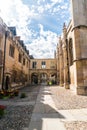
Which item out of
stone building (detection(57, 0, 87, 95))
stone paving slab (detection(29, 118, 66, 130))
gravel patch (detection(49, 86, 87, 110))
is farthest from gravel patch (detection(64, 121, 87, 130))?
stone building (detection(57, 0, 87, 95))

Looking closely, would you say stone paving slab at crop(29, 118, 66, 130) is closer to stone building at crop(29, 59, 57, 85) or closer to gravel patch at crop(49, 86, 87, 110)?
gravel patch at crop(49, 86, 87, 110)

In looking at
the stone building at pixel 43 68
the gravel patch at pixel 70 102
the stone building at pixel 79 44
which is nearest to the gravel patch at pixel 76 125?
the gravel patch at pixel 70 102

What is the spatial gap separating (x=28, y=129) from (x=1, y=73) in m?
11.5

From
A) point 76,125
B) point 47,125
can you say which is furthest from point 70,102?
point 47,125

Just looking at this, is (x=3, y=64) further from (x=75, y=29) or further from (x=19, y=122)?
(x=19, y=122)

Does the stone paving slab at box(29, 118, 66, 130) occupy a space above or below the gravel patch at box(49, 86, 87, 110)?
above

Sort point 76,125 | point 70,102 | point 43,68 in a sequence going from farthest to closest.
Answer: point 43,68
point 70,102
point 76,125

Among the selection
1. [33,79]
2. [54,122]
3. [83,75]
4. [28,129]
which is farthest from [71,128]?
[33,79]

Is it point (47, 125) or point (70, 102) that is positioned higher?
point (47, 125)

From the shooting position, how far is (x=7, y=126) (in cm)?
482

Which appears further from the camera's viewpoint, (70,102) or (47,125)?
(70,102)

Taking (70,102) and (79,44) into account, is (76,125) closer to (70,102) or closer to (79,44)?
(70,102)

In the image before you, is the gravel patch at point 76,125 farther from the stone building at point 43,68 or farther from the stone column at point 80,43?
the stone building at point 43,68

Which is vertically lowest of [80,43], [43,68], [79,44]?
[43,68]
